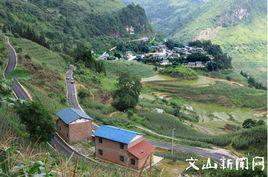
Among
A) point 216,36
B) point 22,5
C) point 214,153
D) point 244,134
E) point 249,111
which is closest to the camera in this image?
point 214,153

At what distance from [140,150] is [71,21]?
7280 centimetres

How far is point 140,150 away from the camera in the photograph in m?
21.1

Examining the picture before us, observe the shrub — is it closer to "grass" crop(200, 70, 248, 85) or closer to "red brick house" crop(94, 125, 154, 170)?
"red brick house" crop(94, 125, 154, 170)

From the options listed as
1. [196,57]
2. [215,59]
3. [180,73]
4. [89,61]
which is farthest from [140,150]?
[215,59]

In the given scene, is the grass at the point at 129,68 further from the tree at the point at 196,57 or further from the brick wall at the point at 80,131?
the brick wall at the point at 80,131

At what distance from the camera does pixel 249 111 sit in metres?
51.8

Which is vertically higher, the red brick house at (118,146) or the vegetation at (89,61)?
the vegetation at (89,61)

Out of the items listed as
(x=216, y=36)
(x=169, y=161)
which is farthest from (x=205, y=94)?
(x=216, y=36)

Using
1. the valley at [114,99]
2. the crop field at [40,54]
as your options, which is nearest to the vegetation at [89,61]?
the valley at [114,99]

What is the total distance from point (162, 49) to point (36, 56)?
142 ft

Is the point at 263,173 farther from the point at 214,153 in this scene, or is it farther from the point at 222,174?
the point at 214,153

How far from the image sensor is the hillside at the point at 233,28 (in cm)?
12350

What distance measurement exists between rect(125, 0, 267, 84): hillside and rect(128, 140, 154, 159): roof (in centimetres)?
9294

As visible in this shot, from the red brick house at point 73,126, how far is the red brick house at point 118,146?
6.80ft
